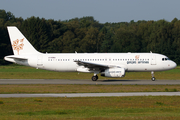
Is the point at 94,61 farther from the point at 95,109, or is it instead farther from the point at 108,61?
the point at 95,109

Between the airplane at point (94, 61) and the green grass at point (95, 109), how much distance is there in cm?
1642

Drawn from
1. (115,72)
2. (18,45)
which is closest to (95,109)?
(115,72)

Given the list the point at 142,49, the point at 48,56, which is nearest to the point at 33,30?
the point at 142,49

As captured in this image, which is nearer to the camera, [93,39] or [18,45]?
[18,45]

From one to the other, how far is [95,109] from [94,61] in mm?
21790

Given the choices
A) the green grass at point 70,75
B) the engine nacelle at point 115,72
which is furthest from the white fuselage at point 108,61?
the green grass at point 70,75

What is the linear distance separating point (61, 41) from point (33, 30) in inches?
461

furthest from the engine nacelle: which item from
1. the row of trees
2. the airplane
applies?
the row of trees

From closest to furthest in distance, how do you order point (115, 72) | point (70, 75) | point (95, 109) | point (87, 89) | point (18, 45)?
point (95, 109) → point (87, 89) → point (115, 72) → point (18, 45) → point (70, 75)

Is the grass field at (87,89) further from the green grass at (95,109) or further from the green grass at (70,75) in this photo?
the green grass at (70,75)

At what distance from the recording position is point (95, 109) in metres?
15.3

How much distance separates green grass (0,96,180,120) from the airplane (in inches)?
646

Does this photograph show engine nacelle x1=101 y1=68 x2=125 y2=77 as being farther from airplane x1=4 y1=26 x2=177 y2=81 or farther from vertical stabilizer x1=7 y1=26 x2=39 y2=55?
vertical stabilizer x1=7 y1=26 x2=39 y2=55

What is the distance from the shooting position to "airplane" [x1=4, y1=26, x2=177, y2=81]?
35.7 metres
